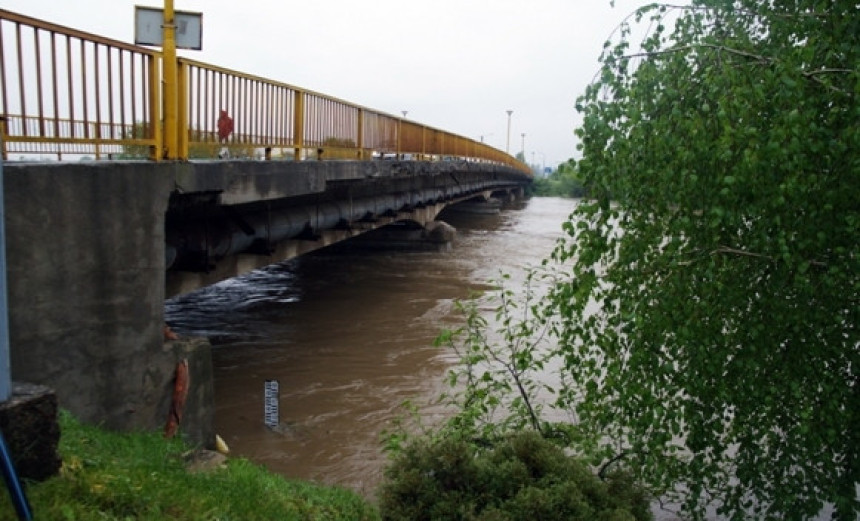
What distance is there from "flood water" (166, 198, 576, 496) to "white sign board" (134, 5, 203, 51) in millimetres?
4199

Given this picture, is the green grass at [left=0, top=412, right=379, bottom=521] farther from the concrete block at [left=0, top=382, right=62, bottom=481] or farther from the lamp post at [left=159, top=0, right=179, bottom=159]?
the lamp post at [left=159, top=0, right=179, bottom=159]

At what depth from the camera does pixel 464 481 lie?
4629 millimetres

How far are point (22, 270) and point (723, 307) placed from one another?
4.65m

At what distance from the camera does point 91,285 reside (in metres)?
5.50

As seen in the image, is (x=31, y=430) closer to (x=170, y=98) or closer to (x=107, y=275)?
(x=107, y=275)

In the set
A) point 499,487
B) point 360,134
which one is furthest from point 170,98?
point 360,134

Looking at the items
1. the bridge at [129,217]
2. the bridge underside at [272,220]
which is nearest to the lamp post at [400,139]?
the bridge underside at [272,220]

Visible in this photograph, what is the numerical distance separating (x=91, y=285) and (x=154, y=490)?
88.1 inches

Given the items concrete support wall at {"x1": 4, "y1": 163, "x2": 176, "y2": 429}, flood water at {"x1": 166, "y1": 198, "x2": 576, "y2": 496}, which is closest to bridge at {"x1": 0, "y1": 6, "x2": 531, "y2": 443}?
concrete support wall at {"x1": 4, "y1": 163, "x2": 176, "y2": 429}

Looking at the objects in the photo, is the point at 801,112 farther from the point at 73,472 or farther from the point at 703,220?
the point at 73,472

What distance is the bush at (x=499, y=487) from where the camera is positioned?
4.32 meters

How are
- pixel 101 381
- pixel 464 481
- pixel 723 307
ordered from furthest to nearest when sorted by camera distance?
pixel 101 381 → pixel 464 481 → pixel 723 307

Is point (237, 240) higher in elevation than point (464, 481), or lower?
higher

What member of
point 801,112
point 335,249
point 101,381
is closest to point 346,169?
point 101,381
